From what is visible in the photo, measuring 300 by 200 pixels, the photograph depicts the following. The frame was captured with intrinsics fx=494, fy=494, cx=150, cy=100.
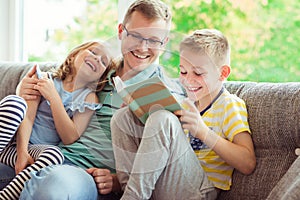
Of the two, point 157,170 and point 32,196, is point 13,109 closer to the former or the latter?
point 32,196

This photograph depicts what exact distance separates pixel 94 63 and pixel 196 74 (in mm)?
377

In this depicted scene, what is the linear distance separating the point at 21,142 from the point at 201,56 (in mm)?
745

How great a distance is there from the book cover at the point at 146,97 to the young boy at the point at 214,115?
51 millimetres

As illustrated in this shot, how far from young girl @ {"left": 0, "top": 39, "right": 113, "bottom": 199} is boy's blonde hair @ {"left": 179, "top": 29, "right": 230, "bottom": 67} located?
27 centimetres

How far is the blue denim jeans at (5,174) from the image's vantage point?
180 centimetres

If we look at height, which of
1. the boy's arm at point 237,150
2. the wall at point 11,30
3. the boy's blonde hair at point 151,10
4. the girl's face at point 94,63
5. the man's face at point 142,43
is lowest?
the wall at point 11,30

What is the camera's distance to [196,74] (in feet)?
4.58

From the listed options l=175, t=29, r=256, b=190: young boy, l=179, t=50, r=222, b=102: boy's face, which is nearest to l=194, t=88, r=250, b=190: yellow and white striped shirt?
l=175, t=29, r=256, b=190: young boy

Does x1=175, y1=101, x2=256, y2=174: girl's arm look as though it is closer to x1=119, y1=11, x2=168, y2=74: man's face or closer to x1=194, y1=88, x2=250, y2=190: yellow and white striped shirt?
x1=194, y1=88, x2=250, y2=190: yellow and white striped shirt

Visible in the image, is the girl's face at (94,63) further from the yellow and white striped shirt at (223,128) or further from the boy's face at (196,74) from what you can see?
the yellow and white striped shirt at (223,128)

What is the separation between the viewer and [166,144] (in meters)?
1.42

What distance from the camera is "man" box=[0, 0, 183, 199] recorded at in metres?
1.35

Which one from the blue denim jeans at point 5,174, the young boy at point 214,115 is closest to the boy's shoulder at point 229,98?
the young boy at point 214,115

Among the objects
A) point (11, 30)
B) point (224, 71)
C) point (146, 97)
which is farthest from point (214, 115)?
point (11, 30)
